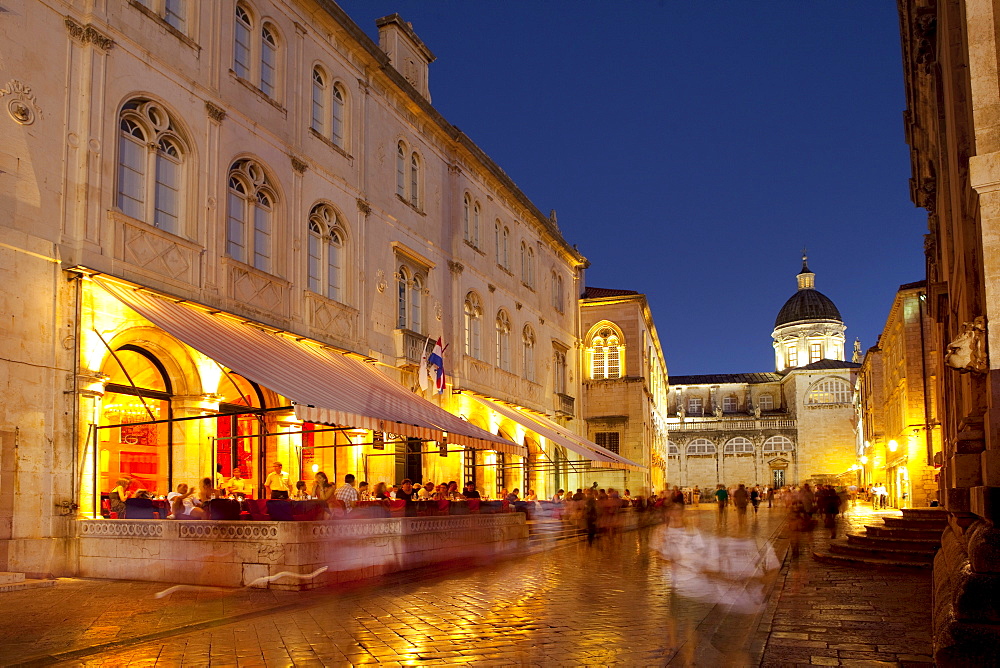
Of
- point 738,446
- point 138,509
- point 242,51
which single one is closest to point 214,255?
point 242,51

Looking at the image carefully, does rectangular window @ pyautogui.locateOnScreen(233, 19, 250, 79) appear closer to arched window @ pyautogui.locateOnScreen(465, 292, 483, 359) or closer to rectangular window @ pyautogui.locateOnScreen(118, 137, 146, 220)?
rectangular window @ pyautogui.locateOnScreen(118, 137, 146, 220)

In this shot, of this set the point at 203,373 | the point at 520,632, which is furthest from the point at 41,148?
the point at 520,632

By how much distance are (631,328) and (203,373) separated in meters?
31.8

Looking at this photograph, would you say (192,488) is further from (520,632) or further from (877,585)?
(877,585)

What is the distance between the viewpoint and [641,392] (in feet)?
152

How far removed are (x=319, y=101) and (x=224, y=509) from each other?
1162 centimetres

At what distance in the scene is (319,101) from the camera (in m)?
22.1

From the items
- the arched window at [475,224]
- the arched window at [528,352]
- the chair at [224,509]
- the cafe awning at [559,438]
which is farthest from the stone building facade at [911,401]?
the chair at [224,509]

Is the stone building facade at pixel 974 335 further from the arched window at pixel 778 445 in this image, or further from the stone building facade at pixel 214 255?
the arched window at pixel 778 445

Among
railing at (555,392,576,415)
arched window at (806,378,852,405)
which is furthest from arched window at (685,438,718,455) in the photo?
railing at (555,392,576,415)

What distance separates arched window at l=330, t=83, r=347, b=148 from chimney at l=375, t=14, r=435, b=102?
460cm

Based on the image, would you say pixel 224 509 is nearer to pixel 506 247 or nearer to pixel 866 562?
pixel 866 562

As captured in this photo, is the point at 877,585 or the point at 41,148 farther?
the point at 41,148

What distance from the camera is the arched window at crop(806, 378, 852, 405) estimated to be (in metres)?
91.3
